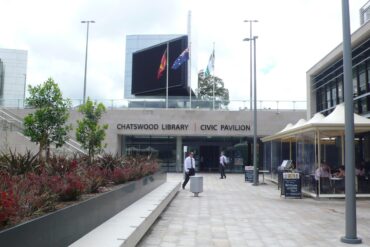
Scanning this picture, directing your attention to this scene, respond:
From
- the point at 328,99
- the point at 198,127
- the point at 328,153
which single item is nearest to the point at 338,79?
the point at 328,99

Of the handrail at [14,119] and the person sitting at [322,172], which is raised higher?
the handrail at [14,119]

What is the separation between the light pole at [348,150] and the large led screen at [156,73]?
34.3 m

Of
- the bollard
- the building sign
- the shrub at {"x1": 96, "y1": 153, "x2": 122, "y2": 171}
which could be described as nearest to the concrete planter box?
the shrub at {"x1": 96, "y1": 153, "x2": 122, "y2": 171}

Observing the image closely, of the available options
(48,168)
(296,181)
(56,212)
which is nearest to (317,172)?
(296,181)

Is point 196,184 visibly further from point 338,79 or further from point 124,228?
point 338,79

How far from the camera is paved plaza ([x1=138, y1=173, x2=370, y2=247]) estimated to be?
333 inches

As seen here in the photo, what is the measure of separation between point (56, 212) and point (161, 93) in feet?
130

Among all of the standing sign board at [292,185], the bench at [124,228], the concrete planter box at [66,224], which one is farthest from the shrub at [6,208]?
the standing sign board at [292,185]

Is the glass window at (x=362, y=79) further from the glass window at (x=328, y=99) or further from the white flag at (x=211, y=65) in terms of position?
the white flag at (x=211, y=65)

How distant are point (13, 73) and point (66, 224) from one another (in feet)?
233

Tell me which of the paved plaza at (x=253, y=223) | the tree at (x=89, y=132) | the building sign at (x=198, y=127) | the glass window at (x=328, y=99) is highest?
the glass window at (x=328, y=99)

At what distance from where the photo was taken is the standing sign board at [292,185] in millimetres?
16250

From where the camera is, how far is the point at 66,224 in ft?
19.0

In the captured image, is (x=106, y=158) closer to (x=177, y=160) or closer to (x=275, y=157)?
(x=275, y=157)
